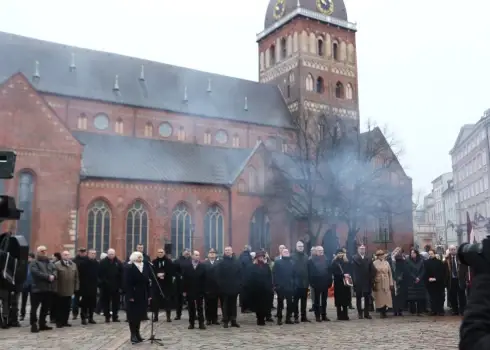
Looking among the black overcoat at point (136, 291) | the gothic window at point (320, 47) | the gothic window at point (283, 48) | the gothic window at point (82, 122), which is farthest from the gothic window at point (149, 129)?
the black overcoat at point (136, 291)

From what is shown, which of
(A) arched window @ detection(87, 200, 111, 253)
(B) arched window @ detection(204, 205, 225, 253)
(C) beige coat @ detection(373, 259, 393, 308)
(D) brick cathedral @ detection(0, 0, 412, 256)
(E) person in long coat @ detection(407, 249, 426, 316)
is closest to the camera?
(C) beige coat @ detection(373, 259, 393, 308)

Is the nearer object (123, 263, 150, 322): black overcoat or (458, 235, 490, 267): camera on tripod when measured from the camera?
(458, 235, 490, 267): camera on tripod

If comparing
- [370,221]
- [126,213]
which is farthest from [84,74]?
[370,221]

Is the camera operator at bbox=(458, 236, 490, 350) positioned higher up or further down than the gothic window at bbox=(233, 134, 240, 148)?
further down

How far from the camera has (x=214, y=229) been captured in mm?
32188

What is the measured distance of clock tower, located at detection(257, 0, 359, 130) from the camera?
4522cm

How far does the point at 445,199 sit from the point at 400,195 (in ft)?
179

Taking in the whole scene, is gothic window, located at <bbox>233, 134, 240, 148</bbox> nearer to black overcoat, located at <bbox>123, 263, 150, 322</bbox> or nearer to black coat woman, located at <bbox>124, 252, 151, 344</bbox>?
black coat woman, located at <bbox>124, 252, 151, 344</bbox>

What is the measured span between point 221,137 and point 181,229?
10951 mm

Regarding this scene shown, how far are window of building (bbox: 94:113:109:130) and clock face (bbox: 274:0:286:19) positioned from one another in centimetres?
2009

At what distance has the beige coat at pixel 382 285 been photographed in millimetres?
15070

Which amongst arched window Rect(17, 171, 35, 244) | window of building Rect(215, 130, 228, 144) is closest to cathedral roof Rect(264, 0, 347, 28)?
window of building Rect(215, 130, 228, 144)

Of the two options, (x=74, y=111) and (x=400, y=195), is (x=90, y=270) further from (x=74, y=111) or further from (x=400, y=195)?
(x=400, y=195)

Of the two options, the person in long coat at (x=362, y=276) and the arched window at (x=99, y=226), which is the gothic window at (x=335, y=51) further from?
the person in long coat at (x=362, y=276)
